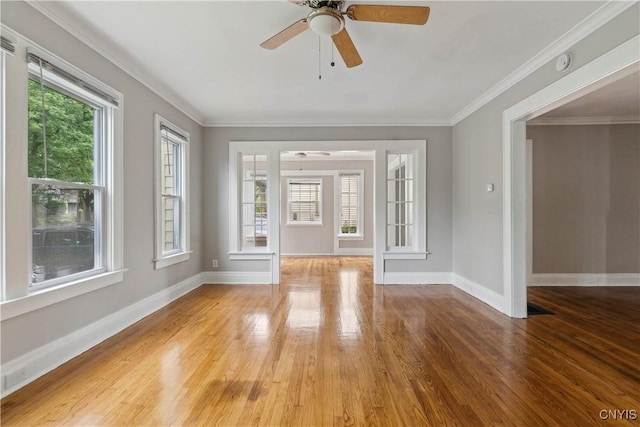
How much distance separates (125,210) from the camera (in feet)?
10.00

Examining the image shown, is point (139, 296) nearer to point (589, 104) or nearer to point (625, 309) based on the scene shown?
point (625, 309)

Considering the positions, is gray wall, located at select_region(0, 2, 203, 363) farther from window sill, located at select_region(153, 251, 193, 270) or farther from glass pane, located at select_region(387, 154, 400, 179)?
glass pane, located at select_region(387, 154, 400, 179)

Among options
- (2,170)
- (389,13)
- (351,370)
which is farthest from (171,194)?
(389,13)

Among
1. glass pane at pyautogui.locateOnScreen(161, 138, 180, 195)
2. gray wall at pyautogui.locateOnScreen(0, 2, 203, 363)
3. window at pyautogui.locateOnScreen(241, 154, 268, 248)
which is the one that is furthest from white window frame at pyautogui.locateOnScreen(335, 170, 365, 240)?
glass pane at pyautogui.locateOnScreen(161, 138, 180, 195)

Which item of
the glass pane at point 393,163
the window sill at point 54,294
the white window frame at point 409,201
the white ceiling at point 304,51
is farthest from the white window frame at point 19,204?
the glass pane at point 393,163

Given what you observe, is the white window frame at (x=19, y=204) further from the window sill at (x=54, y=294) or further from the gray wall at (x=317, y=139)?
the gray wall at (x=317, y=139)

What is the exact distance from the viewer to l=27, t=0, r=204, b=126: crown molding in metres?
2.19

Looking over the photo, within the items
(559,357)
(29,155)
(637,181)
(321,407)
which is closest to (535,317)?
(559,357)

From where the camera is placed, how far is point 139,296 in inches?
130

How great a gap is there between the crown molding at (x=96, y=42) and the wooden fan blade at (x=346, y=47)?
6.52 feet

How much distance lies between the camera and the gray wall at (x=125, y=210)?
80.0 inches

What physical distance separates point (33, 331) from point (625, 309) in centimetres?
575

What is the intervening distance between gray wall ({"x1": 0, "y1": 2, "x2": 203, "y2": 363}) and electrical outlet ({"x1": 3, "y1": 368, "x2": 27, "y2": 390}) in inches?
4.2

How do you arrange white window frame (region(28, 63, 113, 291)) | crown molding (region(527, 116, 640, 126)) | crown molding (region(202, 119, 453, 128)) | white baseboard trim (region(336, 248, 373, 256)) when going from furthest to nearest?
1. white baseboard trim (region(336, 248, 373, 256))
2. crown molding (region(202, 119, 453, 128))
3. crown molding (region(527, 116, 640, 126))
4. white window frame (region(28, 63, 113, 291))
